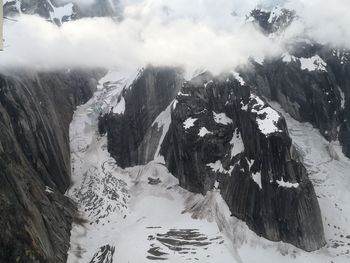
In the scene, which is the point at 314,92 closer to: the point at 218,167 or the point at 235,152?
the point at 235,152

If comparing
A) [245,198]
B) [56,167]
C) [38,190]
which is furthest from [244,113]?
[38,190]

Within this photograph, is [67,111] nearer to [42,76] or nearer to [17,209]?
[42,76]

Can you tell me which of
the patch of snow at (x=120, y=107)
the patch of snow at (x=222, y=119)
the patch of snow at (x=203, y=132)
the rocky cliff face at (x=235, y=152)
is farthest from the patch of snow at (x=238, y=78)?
the patch of snow at (x=120, y=107)

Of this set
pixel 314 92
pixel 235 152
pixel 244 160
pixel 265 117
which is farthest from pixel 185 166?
pixel 314 92

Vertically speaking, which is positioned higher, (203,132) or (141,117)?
(141,117)

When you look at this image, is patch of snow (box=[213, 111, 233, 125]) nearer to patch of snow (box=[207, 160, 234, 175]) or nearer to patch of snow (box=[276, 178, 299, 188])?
patch of snow (box=[207, 160, 234, 175])
